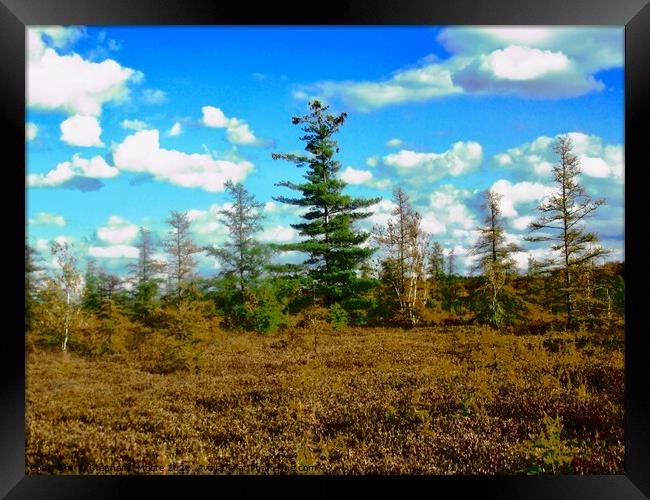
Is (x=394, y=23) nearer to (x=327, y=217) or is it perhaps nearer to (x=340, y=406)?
(x=327, y=217)

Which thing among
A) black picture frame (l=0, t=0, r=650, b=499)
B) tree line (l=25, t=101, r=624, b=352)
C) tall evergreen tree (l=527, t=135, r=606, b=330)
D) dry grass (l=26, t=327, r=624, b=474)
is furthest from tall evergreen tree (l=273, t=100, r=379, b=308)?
tall evergreen tree (l=527, t=135, r=606, b=330)

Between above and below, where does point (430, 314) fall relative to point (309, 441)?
above

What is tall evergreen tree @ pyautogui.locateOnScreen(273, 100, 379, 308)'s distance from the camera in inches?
196

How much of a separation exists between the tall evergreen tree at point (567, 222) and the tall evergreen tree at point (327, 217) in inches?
65.3

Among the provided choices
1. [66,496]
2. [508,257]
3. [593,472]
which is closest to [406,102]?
[508,257]

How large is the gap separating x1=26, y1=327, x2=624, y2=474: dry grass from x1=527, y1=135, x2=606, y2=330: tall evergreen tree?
0.72 metres

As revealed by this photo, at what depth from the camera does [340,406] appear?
4.88 metres

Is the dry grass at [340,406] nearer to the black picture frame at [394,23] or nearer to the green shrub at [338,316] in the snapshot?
the green shrub at [338,316]

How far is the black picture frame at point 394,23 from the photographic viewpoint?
13.1 feet

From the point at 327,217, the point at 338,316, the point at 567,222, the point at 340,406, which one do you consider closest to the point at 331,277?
the point at 338,316

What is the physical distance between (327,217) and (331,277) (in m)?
0.61

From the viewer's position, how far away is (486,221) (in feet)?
16.3
